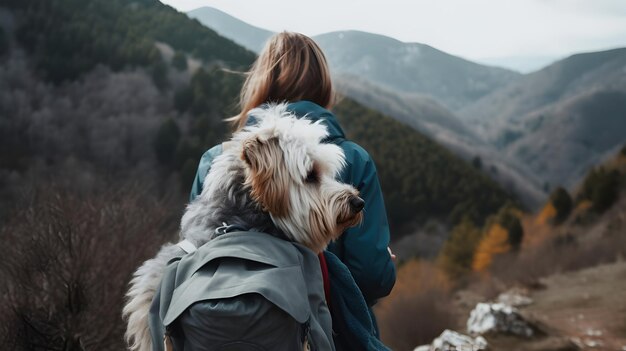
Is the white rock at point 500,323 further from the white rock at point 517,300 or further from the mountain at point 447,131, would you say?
the mountain at point 447,131

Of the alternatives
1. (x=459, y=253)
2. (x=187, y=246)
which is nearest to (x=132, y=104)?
(x=459, y=253)

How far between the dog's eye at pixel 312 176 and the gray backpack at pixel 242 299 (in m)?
0.32

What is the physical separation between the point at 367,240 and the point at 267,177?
0.50 metres

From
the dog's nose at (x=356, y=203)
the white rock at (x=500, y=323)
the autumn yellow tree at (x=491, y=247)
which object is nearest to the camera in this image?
the dog's nose at (x=356, y=203)

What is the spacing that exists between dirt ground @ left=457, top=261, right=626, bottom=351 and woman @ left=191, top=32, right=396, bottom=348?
24.5 feet

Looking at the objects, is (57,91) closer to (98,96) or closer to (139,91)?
(98,96)

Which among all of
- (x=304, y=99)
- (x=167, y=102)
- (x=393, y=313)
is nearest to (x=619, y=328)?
(x=304, y=99)

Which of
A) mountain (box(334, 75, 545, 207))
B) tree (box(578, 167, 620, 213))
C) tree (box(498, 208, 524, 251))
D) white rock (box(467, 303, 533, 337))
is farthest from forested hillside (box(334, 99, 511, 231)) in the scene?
white rock (box(467, 303, 533, 337))

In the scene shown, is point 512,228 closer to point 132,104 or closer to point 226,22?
point 132,104

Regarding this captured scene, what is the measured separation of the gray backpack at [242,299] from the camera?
6.55ft

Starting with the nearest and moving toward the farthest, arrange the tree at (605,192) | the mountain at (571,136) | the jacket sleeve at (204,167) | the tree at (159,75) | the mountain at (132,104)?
the jacket sleeve at (204,167), the mountain at (132,104), the tree at (605,192), the tree at (159,75), the mountain at (571,136)

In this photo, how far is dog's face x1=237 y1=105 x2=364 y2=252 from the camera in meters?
2.35

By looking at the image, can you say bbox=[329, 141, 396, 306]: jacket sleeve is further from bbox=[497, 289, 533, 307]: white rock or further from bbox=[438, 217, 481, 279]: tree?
bbox=[438, 217, 481, 279]: tree

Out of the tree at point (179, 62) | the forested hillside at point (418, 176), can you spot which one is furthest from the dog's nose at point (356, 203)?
the forested hillside at point (418, 176)
